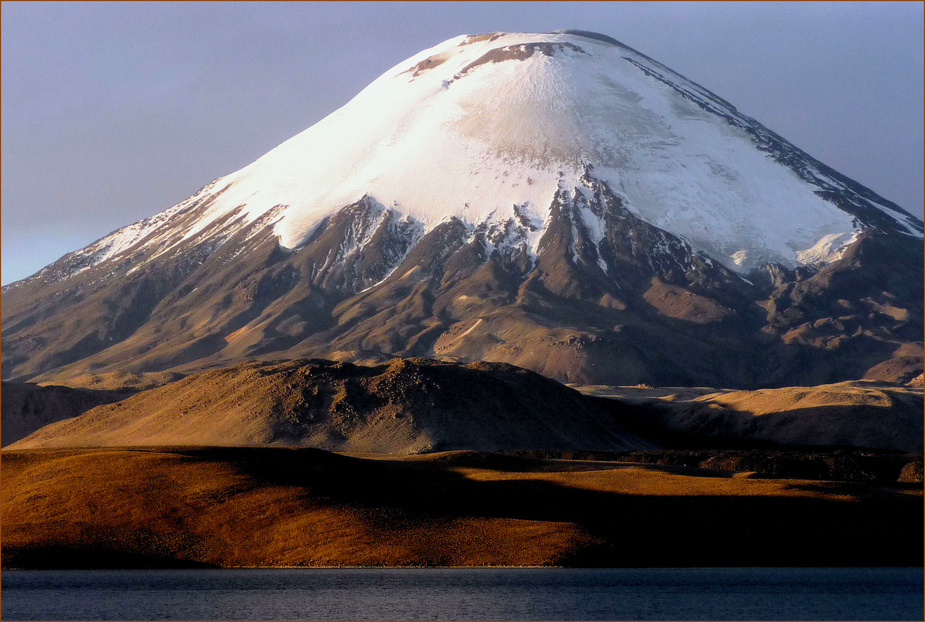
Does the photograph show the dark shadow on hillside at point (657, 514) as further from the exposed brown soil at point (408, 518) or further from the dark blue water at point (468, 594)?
the dark blue water at point (468, 594)

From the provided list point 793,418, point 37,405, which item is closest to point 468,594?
point 793,418

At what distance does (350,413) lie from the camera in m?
118

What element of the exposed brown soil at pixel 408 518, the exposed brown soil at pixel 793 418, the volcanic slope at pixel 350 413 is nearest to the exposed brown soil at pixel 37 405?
the volcanic slope at pixel 350 413

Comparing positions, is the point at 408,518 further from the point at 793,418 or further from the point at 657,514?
the point at 793,418

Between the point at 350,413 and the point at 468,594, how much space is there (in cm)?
6296

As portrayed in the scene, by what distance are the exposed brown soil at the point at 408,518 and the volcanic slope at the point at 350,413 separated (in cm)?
3218

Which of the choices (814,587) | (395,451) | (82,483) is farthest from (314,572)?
(395,451)

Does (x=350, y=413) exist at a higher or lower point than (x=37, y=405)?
lower

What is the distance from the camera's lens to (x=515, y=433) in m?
121

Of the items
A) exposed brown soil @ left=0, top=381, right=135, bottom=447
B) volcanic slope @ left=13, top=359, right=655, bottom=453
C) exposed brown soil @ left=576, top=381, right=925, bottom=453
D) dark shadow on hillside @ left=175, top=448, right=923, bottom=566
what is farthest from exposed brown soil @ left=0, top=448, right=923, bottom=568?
exposed brown soil @ left=0, top=381, right=135, bottom=447

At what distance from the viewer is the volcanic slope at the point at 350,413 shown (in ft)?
378

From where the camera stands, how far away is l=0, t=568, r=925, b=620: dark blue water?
50.7 meters

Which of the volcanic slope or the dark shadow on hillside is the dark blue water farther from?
the volcanic slope

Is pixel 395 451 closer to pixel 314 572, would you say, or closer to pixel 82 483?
pixel 82 483
